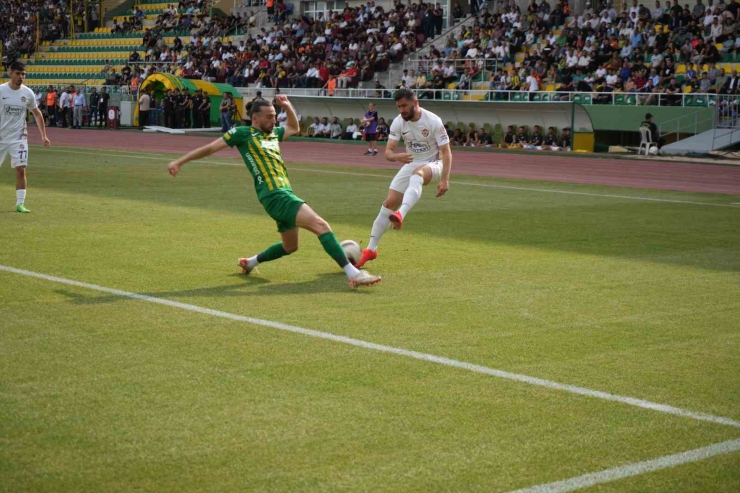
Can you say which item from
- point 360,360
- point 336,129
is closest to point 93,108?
point 336,129

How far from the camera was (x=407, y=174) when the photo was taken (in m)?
11.3

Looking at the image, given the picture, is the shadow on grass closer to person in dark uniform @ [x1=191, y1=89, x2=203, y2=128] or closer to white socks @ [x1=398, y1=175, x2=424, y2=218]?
white socks @ [x1=398, y1=175, x2=424, y2=218]

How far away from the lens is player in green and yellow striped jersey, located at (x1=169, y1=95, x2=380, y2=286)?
905cm

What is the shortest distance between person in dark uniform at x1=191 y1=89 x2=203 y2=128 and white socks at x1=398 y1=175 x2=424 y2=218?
122ft

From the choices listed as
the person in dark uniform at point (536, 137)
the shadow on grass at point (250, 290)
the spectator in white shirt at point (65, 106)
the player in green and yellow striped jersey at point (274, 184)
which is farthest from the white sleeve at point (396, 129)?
the spectator in white shirt at point (65, 106)

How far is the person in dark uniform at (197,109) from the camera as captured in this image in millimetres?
46847

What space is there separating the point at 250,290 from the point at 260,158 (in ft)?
4.19

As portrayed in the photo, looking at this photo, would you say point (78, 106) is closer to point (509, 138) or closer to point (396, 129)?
point (509, 138)

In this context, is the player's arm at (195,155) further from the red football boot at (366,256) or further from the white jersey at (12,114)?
the white jersey at (12,114)

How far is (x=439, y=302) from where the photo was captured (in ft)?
27.8

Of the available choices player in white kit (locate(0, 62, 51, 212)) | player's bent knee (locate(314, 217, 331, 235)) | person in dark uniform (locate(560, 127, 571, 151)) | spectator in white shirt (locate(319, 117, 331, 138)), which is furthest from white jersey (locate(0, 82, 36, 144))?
spectator in white shirt (locate(319, 117, 331, 138))

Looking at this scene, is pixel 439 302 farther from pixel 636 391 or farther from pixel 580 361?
pixel 636 391

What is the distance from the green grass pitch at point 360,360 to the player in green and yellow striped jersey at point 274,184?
314mm

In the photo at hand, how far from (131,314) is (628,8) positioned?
36617 millimetres
